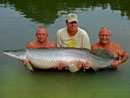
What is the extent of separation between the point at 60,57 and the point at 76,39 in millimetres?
668

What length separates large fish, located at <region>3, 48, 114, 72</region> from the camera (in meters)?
4.07

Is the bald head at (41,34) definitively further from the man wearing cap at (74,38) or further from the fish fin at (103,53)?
the fish fin at (103,53)

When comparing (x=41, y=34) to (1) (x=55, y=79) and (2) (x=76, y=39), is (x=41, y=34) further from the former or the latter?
(1) (x=55, y=79)

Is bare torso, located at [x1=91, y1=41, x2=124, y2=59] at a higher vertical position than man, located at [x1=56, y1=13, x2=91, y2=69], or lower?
lower

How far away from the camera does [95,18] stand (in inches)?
341

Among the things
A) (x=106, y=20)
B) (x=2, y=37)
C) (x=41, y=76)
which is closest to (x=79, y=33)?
(x=41, y=76)

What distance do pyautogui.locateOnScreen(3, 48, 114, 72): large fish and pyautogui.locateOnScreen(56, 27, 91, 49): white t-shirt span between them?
0.41 metres

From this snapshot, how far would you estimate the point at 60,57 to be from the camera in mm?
4066

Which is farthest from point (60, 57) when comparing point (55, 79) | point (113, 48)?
point (113, 48)

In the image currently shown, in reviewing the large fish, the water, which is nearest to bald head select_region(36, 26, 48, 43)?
the large fish

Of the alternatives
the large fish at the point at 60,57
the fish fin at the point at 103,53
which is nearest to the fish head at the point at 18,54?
the large fish at the point at 60,57

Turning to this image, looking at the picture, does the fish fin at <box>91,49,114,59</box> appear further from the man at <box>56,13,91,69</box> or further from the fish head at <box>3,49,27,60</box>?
the fish head at <box>3,49,27,60</box>

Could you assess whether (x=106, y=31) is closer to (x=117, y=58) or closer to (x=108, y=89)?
(x=117, y=58)

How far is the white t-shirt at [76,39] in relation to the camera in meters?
4.50
